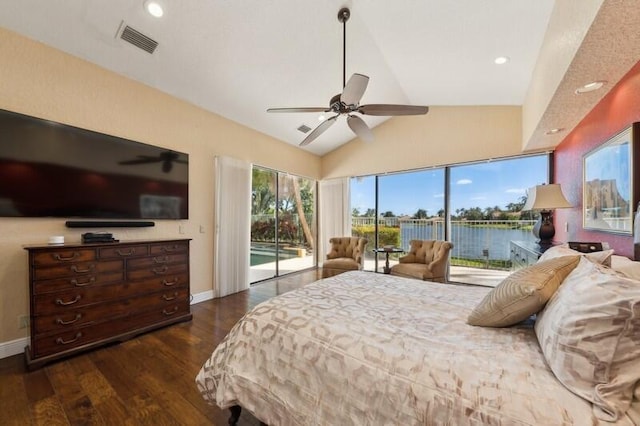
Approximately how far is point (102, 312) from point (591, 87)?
4.66 metres

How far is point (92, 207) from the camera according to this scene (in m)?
2.72

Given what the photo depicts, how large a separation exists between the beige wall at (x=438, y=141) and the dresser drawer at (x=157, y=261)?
12.8ft

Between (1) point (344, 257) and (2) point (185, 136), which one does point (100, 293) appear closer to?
(2) point (185, 136)

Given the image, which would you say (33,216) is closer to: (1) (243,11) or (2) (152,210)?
(2) (152,210)

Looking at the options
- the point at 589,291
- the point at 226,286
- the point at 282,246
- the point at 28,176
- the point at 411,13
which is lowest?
the point at 226,286

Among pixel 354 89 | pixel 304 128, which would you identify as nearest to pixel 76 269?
pixel 354 89

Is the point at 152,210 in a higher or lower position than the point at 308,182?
lower

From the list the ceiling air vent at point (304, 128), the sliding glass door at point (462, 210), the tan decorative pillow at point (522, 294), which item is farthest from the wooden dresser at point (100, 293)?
the sliding glass door at point (462, 210)

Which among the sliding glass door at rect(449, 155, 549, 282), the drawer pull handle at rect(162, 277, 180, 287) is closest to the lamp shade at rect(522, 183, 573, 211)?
the sliding glass door at rect(449, 155, 549, 282)

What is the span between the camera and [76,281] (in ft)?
7.54

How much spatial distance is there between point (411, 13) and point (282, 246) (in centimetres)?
434

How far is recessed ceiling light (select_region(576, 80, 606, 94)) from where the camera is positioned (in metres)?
1.99

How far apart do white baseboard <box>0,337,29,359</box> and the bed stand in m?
2.15

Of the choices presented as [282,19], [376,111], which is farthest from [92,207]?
[376,111]
